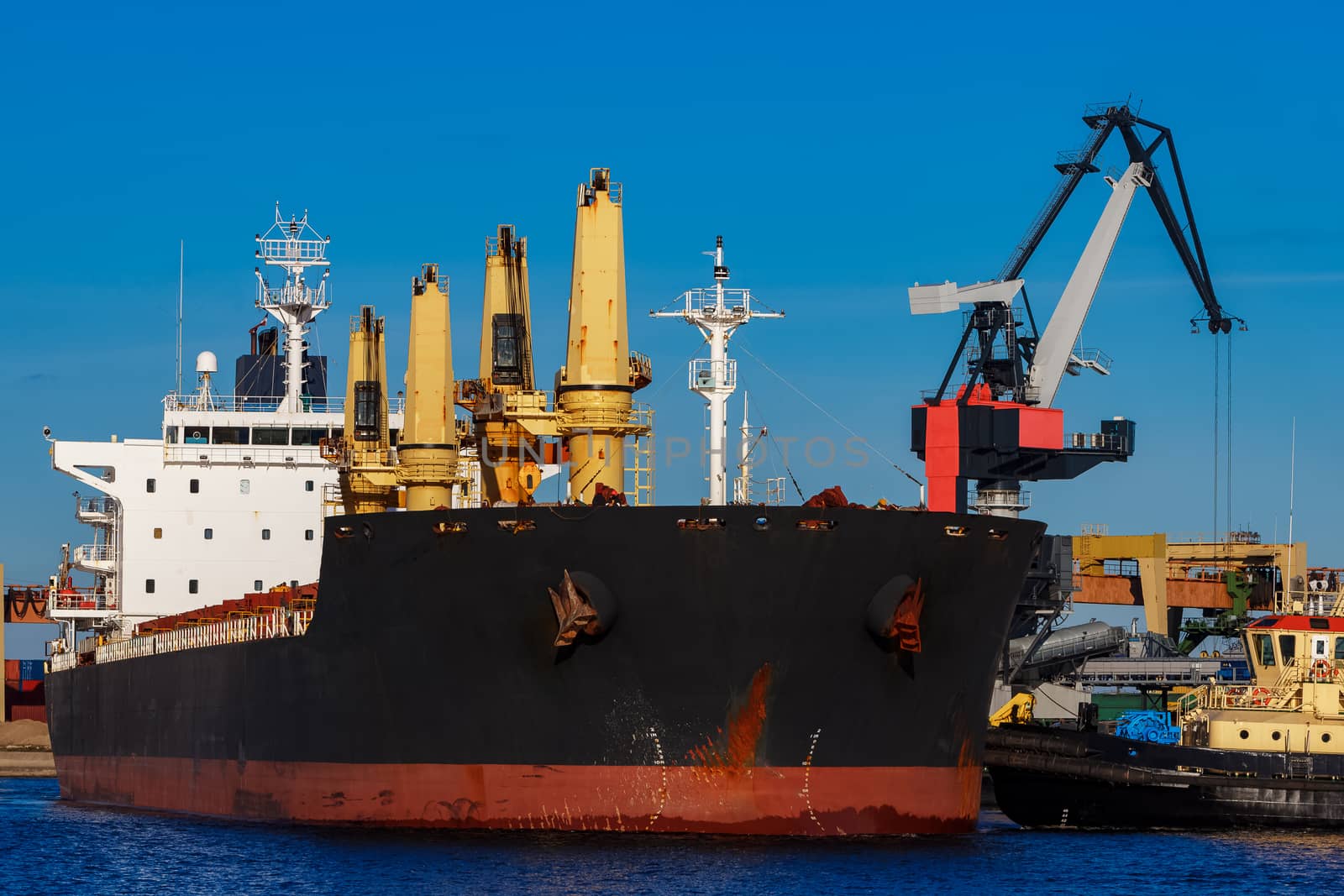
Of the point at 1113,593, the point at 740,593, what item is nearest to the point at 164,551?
the point at 740,593

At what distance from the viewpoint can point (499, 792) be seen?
25.2m

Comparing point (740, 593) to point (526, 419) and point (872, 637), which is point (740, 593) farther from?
point (526, 419)

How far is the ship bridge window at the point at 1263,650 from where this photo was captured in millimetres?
31781

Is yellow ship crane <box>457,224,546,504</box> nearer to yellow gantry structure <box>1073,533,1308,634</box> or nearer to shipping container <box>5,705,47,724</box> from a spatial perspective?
yellow gantry structure <box>1073,533,1308,634</box>

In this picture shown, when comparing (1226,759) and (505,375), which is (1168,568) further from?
(505,375)

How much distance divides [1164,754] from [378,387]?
16700 millimetres

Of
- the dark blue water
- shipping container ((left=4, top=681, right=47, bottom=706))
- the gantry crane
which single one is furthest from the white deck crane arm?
shipping container ((left=4, top=681, right=47, bottom=706))

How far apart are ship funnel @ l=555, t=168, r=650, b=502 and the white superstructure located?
547 inches

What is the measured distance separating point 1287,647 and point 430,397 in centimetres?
1477

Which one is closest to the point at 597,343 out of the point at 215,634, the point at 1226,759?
the point at 215,634

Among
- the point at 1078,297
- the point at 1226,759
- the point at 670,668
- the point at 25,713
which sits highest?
the point at 1078,297

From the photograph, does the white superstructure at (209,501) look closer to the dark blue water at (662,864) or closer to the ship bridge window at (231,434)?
the ship bridge window at (231,434)

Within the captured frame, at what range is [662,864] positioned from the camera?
2281 centimetres

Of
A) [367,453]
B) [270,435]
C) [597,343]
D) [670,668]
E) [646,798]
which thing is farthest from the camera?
[270,435]
